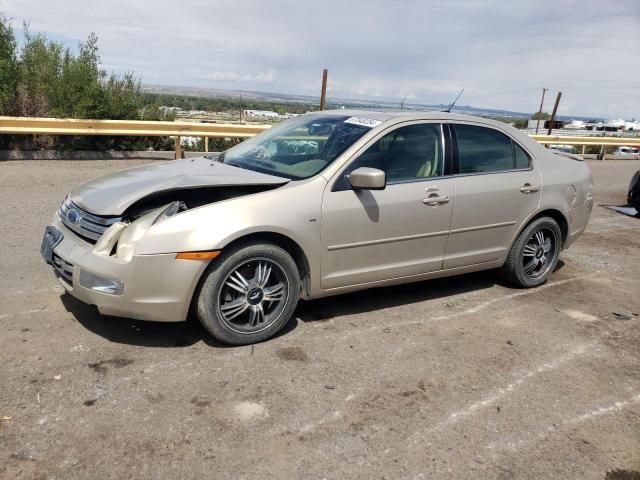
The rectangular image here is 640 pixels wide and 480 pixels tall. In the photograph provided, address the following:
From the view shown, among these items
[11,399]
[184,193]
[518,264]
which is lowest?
[11,399]

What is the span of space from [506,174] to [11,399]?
14.0ft

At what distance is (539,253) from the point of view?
568 cm

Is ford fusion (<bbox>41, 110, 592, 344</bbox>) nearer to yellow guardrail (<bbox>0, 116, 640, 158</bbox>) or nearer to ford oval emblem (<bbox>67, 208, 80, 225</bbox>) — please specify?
ford oval emblem (<bbox>67, 208, 80, 225</bbox>)

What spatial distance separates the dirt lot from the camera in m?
2.83

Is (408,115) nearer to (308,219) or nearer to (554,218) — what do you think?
(308,219)

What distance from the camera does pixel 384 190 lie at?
4.47 meters

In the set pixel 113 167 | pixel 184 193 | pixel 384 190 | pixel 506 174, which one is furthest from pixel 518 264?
pixel 113 167

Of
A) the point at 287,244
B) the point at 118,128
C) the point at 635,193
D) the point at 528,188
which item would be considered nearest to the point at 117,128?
the point at 118,128

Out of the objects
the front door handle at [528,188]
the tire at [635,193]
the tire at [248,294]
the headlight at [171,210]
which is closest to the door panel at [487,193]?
the front door handle at [528,188]

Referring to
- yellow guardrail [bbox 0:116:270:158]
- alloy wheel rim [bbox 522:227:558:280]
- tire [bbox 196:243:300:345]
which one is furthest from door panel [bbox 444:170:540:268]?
yellow guardrail [bbox 0:116:270:158]

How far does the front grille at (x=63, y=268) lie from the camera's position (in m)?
3.79

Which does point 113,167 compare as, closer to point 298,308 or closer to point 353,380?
point 298,308

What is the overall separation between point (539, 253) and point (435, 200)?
5.35 ft

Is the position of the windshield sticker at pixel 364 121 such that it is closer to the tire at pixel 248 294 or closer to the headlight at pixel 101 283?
the tire at pixel 248 294
